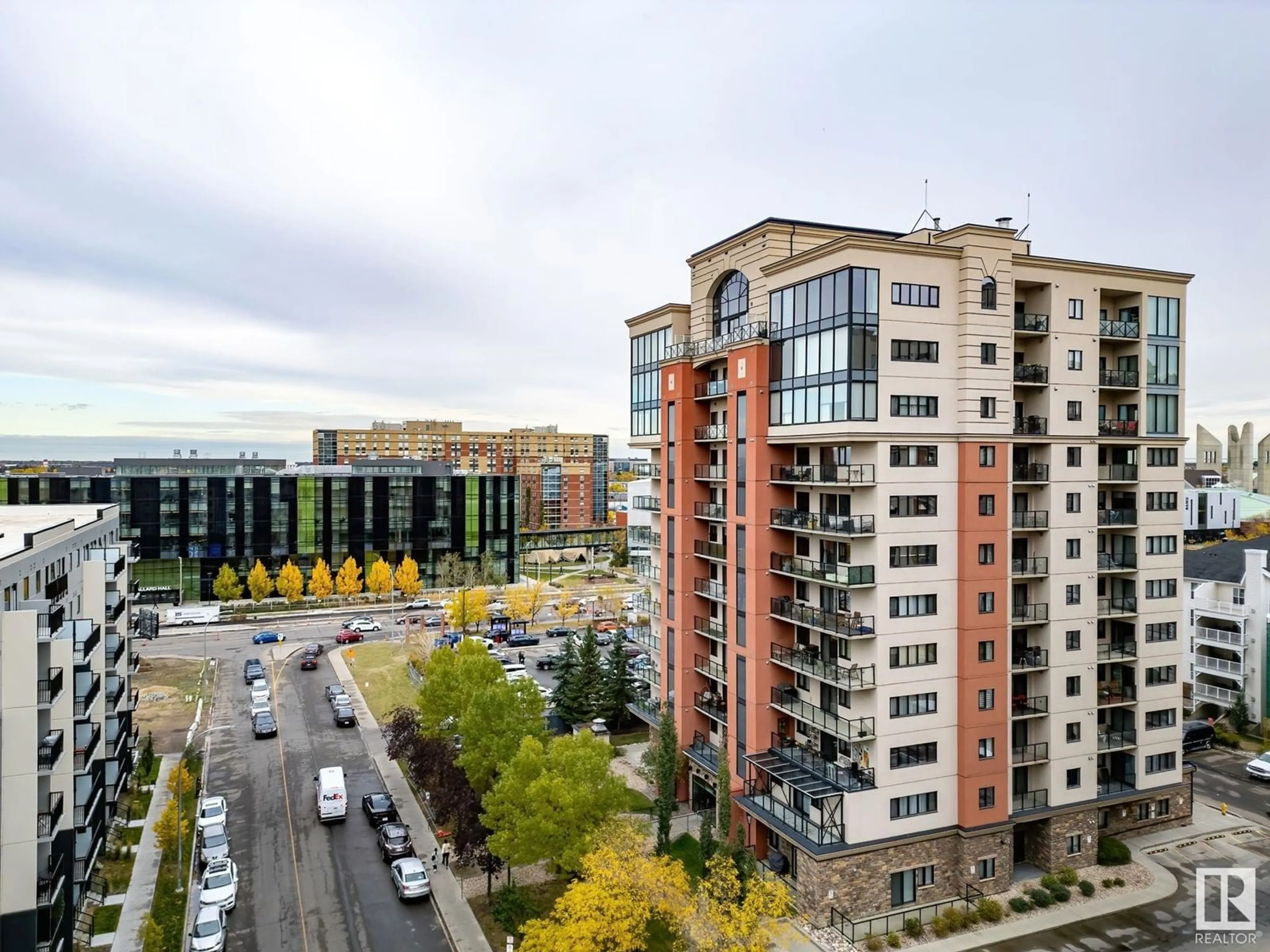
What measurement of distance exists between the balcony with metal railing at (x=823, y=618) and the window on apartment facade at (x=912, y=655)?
1.43 m

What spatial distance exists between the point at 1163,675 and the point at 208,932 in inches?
1589

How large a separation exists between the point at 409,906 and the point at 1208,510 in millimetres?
106362

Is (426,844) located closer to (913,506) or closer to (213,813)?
(213,813)

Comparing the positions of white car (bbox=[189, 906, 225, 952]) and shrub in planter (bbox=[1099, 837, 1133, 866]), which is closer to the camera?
white car (bbox=[189, 906, 225, 952])

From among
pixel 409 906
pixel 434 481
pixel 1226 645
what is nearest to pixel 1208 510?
pixel 1226 645

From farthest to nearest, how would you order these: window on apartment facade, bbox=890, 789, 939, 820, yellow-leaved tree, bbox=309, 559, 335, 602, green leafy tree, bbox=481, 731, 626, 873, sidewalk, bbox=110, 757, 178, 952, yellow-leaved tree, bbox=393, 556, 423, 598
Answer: yellow-leaved tree, bbox=393, 556, 423, 598 → yellow-leaved tree, bbox=309, 559, 335, 602 → window on apartment facade, bbox=890, 789, 939, 820 → green leafy tree, bbox=481, 731, 626, 873 → sidewalk, bbox=110, 757, 178, 952

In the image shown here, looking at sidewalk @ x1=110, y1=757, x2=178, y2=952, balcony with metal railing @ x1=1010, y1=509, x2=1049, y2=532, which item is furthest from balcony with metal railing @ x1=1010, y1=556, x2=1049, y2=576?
sidewalk @ x1=110, y1=757, x2=178, y2=952

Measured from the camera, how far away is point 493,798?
30.8m

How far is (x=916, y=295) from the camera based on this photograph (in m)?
31.1

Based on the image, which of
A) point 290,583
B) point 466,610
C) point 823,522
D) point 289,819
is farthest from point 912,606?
point 290,583

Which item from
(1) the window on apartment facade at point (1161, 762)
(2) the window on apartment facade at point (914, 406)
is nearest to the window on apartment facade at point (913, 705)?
(2) the window on apartment facade at point (914, 406)

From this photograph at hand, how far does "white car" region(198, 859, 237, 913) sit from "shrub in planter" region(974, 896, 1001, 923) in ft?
94.0

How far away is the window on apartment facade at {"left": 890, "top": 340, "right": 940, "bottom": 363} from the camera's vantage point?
30734mm

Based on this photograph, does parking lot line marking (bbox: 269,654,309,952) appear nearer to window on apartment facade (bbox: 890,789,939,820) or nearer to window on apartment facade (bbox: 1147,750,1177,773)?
window on apartment facade (bbox: 890,789,939,820)
